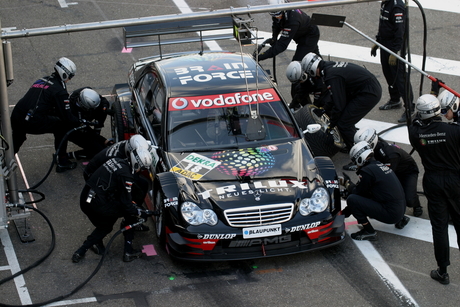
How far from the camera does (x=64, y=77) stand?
9.05 meters

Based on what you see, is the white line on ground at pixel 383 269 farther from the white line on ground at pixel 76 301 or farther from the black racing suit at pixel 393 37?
the black racing suit at pixel 393 37

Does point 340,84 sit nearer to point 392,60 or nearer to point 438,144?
point 392,60

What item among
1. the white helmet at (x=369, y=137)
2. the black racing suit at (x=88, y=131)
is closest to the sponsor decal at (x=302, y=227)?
the white helmet at (x=369, y=137)

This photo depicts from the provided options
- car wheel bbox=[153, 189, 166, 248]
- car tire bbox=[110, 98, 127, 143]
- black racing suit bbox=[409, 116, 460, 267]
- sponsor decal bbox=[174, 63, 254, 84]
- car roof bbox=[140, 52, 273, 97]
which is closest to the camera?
black racing suit bbox=[409, 116, 460, 267]

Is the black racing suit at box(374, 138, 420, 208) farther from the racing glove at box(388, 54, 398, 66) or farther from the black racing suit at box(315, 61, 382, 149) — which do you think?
the racing glove at box(388, 54, 398, 66)

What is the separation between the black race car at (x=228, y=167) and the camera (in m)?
6.86

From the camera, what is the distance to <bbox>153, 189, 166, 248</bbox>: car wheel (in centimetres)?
729

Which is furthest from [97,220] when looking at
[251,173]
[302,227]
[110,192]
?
[302,227]

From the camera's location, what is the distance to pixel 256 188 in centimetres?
707

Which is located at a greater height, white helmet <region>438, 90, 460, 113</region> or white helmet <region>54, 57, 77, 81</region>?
white helmet <region>54, 57, 77, 81</region>

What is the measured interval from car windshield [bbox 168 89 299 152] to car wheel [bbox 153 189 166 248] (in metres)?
0.63

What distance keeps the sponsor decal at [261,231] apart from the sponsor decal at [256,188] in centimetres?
34

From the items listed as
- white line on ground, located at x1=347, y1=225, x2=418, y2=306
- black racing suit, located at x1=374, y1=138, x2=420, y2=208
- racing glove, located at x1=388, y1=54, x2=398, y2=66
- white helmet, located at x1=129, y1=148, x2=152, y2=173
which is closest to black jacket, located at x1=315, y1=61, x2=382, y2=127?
black racing suit, located at x1=374, y1=138, x2=420, y2=208

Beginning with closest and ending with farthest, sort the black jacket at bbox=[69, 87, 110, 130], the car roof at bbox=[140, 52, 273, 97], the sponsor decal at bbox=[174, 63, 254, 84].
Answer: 1. the car roof at bbox=[140, 52, 273, 97]
2. the sponsor decal at bbox=[174, 63, 254, 84]
3. the black jacket at bbox=[69, 87, 110, 130]
